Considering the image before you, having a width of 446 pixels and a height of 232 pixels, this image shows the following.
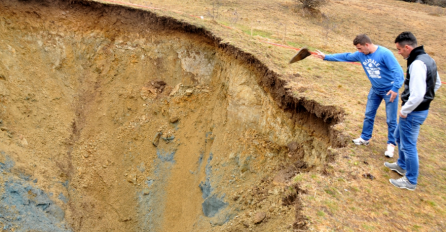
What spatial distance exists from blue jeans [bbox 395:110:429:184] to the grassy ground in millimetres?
→ 395

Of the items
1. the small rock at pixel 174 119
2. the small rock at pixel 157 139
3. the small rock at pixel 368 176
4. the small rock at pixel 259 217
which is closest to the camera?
the small rock at pixel 368 176

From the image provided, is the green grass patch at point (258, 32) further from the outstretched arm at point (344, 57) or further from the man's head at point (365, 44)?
the man's head at point (365, 44)

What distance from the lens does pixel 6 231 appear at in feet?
20.0

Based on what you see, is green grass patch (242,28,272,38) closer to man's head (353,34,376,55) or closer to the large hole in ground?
the large hole in ground

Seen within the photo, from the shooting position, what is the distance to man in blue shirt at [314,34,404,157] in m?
4.27

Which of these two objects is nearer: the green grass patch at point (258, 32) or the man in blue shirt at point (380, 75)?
the man in blue shirt at point (380, 75)

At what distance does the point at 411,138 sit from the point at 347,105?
8.31 feet

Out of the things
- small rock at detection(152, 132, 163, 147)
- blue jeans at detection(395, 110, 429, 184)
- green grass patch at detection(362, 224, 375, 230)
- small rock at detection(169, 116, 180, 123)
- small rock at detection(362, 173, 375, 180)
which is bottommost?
small rock at detection(152, 132, 163, 147)

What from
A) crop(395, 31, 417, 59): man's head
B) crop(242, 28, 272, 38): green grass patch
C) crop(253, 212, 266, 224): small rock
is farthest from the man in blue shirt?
crop(242, 28, 272, 38): green grass patch

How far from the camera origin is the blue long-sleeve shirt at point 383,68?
13.9 feet

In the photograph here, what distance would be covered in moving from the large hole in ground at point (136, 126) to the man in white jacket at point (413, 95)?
4.08 feet

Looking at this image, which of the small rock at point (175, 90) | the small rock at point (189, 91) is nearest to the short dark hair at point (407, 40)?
the small rock at point (189, 91)

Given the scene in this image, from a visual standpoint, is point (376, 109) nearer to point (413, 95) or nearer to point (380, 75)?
point (380, 75)

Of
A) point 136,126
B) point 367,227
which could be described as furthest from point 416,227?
point 136,126
